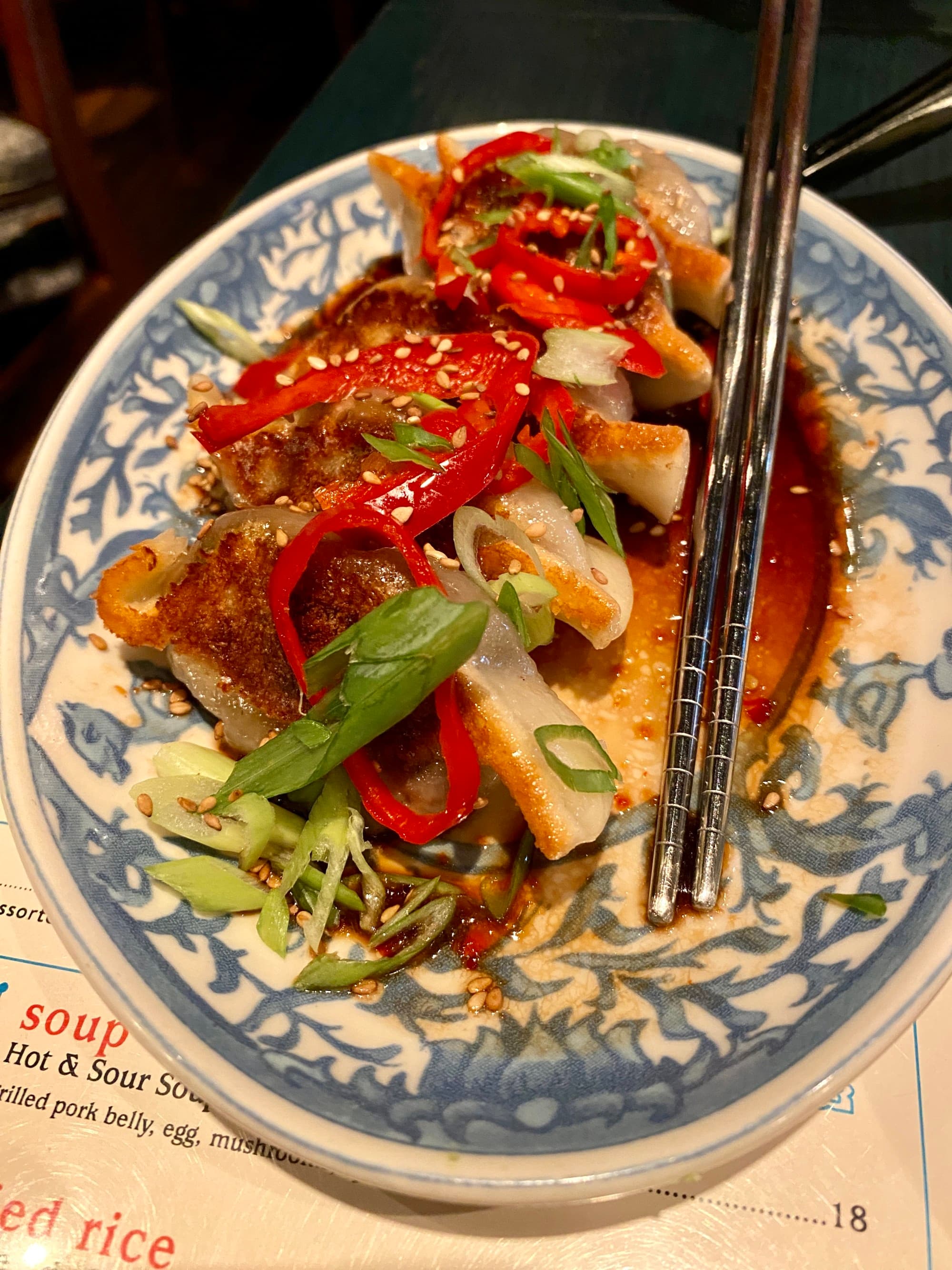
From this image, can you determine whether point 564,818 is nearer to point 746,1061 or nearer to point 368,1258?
point 746,1061

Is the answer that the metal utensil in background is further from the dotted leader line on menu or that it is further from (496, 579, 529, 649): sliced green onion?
the dotted leader line on menu

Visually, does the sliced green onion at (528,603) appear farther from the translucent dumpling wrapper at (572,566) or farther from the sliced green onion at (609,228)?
the sliced green onion at (609,228)

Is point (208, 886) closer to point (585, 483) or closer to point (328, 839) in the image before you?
point (328, 839)

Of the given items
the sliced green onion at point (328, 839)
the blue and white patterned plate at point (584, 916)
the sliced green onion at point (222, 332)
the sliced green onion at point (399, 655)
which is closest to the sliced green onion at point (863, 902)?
the blue and white patterned plate at point (584, 916)

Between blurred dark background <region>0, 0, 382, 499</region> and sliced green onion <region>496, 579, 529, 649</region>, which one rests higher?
blurred dark background <region>0, 0, 382, 499</region>

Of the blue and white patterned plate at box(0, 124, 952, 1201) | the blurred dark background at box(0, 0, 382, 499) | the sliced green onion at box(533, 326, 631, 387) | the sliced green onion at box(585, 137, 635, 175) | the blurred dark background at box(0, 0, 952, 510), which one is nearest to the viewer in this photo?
the blue and white patterned plate at box(0, 124, 952, 1201)

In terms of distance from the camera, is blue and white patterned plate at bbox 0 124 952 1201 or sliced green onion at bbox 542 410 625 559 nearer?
blue and white patterned plate at bbox 0 124 952 1201

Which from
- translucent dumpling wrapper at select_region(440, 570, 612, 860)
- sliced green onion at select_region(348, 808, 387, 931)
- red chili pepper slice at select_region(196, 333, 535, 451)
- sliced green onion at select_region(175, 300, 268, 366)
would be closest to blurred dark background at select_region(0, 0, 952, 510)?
sliced green onion at select_region(175, 300, 268, 366)
